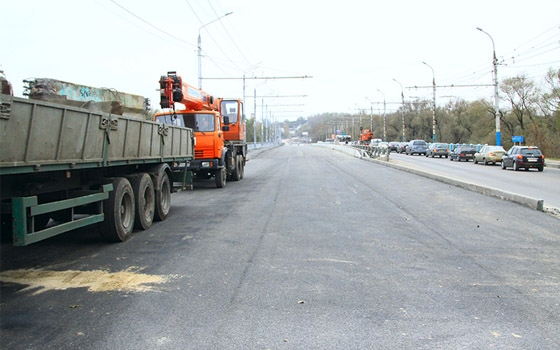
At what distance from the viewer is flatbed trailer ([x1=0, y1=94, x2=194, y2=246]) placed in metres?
5.46

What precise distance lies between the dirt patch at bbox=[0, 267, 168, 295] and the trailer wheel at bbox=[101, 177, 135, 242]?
1594mm

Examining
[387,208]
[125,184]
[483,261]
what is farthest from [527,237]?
[125,184]

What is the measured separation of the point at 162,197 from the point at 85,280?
499 cm

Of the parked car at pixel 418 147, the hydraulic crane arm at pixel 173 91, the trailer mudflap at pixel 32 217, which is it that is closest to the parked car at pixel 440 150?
Answer: the parked car at pixel 418 147

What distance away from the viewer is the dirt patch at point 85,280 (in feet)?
19.2

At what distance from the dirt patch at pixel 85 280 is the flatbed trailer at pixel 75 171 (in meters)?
0.56

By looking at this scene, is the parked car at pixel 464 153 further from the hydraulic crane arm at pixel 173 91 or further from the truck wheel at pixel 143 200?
the truck wheel at pixel 143 200

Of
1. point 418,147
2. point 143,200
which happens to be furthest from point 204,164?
point 418,147

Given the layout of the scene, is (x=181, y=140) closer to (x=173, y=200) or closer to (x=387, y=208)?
(x=173, y=200)

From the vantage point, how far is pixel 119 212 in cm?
830

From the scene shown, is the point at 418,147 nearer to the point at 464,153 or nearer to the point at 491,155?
the point at 464,153

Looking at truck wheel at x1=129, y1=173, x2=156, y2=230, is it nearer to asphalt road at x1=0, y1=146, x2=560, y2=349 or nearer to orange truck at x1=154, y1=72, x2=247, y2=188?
asphalt road at x1=0, y1=146, x2=560, y2=349

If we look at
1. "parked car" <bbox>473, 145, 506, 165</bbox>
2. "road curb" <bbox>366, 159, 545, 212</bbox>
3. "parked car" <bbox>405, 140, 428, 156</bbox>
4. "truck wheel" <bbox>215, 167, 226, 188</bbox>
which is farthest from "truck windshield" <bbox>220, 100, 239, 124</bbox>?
"parked car" <bbox>405, 140, 428, 156</bbox>

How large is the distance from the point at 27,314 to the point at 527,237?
321 inches
